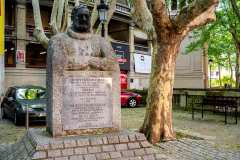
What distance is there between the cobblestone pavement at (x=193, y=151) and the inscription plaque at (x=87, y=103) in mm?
1979

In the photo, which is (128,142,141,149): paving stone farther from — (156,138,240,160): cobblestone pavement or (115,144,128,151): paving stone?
(156,138,240,160): cobblestone pavement

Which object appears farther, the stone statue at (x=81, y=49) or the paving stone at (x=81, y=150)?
the stone statue at (x=81, y=49)

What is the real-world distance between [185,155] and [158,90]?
221 cm

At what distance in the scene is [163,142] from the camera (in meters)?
9.18

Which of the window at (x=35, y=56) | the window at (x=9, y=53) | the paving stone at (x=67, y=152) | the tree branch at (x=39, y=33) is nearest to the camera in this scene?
the paving stone at (x=67, y=152)

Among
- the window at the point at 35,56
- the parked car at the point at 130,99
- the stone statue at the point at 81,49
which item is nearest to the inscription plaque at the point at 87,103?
the stone statue at the point at 81,49

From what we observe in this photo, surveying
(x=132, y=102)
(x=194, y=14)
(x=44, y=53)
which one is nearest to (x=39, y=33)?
(x=132, y=102)

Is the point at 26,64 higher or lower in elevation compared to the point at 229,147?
higher

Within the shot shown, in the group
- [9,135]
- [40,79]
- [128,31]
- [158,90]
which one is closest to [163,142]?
[158,90]

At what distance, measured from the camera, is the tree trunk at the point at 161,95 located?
938cm

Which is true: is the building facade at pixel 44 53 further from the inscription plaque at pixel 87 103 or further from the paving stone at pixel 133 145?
the paving stone at pixel 133 145

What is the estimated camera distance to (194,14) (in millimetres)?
8805

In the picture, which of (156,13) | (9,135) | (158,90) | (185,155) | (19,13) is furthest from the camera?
(19,13)

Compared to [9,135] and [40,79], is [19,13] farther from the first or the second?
[9,135]
